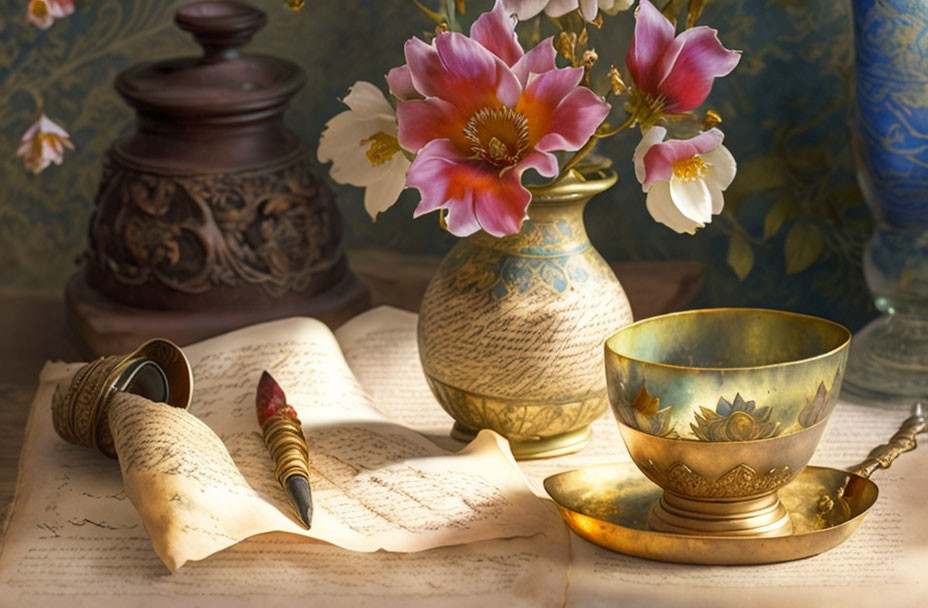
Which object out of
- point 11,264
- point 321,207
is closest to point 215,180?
point 321,207

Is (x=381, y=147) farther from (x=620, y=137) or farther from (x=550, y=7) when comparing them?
(x=620, y=137)

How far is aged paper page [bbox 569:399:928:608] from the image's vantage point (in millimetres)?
852

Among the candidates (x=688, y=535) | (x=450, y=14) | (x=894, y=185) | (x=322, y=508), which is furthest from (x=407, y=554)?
(x=894, y=185)

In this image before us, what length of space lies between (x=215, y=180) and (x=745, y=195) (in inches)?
25.5

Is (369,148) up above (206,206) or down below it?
above

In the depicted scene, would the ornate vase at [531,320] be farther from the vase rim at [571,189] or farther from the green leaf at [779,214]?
the green leaf at [779,214]

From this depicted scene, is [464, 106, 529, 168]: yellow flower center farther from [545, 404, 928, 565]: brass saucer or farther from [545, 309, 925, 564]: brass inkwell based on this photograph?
[545, 404, 928, 565]: brass saucer

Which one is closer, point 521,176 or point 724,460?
point 724,460

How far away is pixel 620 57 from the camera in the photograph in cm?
141

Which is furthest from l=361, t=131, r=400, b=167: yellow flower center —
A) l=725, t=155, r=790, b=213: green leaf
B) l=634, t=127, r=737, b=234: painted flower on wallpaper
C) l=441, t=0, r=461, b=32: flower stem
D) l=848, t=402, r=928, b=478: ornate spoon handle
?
l=725, t=155, r=790, b=213: green leaf

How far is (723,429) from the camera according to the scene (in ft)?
2.90

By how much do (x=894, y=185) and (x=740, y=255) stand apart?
0.33m

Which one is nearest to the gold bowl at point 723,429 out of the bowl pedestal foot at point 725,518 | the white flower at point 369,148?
the bowl pedestal foot at point 725,518

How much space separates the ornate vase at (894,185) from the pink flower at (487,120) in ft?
1.55
